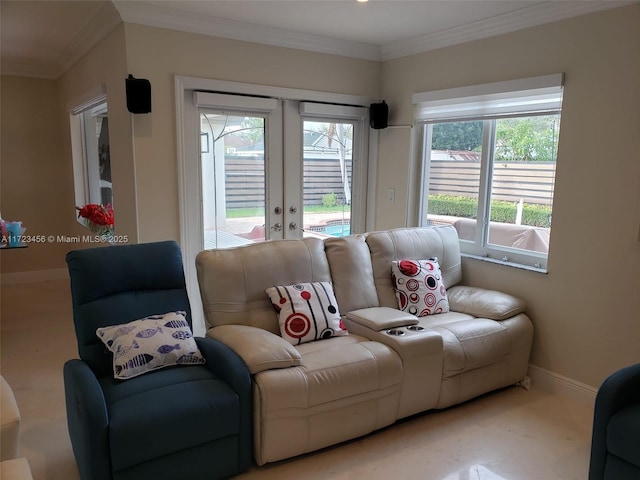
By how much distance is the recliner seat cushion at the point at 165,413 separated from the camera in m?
1.92

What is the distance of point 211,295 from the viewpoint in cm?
269

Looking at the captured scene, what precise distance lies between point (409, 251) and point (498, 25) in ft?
5.56

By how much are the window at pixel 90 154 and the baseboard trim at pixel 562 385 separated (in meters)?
3.94

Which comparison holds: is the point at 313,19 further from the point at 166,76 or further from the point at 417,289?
the point at 417,289

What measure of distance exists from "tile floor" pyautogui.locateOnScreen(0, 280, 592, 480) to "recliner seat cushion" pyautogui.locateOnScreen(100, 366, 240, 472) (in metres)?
0.40

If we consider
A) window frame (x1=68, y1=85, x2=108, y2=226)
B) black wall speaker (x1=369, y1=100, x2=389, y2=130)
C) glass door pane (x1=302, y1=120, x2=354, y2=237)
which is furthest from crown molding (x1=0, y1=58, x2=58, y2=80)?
black wall speaker (x1=369, y1=100, x2=389, y2=130)

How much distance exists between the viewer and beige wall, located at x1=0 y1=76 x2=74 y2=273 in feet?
18.4

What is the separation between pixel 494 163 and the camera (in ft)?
11.8

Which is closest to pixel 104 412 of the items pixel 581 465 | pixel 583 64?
pixel 581 465

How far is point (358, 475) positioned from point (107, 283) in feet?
5.16

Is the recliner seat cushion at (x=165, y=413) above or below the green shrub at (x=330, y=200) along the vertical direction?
below

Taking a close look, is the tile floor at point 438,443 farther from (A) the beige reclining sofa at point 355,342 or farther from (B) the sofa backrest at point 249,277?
(B) the sofa backrest at point 249,277

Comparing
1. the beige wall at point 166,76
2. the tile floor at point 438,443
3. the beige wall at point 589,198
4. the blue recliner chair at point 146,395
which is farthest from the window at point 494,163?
the blue recliner chair at point 146,395

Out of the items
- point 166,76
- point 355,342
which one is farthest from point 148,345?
point 166,76
